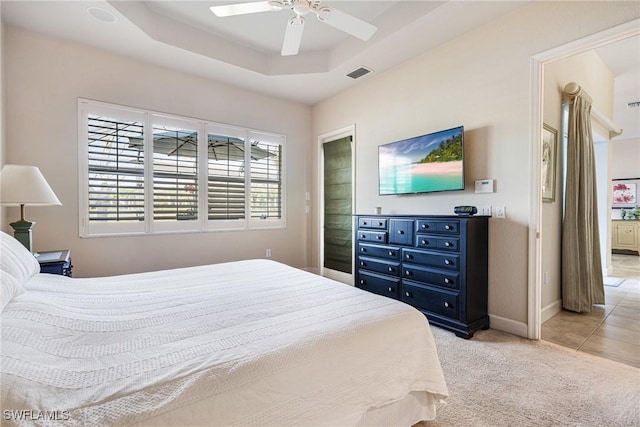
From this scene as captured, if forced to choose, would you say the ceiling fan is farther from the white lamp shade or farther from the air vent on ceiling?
the white lamp shade

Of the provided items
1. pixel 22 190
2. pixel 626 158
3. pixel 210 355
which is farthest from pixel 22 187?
pixel 626 158

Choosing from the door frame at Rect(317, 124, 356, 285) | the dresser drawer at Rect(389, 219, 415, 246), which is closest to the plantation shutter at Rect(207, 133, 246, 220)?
the door frame at Rect(317, 124, 356, 285)

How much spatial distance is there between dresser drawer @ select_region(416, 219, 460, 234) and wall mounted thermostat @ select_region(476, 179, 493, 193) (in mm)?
535

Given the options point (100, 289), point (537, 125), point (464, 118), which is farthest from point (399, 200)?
point (100, 289)

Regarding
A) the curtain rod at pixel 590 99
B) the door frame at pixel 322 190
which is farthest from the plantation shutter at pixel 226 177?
the curtain rod at pixel 590 99

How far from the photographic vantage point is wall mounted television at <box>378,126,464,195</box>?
292 cm

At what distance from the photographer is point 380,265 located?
3.29 m

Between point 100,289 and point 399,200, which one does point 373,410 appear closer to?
point 100,289

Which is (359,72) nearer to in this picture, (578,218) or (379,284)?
(379,284)

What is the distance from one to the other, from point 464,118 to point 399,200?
115 cm

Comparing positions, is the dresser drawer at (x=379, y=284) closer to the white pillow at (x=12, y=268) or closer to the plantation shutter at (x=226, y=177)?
the plantation shutter at (x=226, y=177)

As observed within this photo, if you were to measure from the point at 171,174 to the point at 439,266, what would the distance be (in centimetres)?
331

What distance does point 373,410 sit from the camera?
1.22m

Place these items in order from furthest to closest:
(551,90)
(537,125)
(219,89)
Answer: (219,89) < (551,90) < (537,125)
